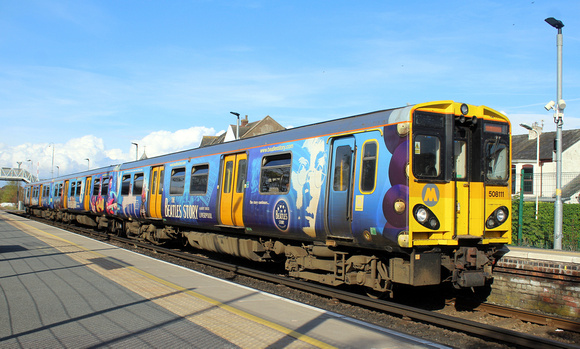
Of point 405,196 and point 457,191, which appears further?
point 457,191

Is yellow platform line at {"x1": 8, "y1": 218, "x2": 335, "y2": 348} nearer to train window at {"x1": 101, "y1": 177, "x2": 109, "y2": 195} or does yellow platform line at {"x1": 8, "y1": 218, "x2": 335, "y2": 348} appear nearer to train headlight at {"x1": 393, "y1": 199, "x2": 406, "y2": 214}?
train headlight at {"x1": 393, "y1": 199, "x2": 406, "y2": 214}

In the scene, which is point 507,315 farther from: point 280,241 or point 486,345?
point 280,241

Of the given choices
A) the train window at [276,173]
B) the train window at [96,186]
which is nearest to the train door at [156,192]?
the train window at [276,173]

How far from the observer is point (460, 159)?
24.6 ft

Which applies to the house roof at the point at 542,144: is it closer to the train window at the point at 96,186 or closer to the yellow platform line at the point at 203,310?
the train window at the point at 96,186

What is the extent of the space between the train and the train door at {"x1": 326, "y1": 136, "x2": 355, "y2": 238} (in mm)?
19

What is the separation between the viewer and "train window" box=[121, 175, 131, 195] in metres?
17.7

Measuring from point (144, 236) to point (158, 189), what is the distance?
2.80m

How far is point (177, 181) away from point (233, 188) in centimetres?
350

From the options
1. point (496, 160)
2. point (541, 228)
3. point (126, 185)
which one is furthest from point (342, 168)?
point (126, 185)

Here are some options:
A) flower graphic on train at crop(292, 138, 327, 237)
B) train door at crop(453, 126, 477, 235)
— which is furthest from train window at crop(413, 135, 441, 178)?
flower graphic on train at crop(292, 138, 327, 237)

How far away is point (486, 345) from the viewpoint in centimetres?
595

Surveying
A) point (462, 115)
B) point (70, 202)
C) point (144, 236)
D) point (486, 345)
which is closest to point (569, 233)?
point (462, 115)

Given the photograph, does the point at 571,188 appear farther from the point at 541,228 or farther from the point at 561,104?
the point at 561,104
